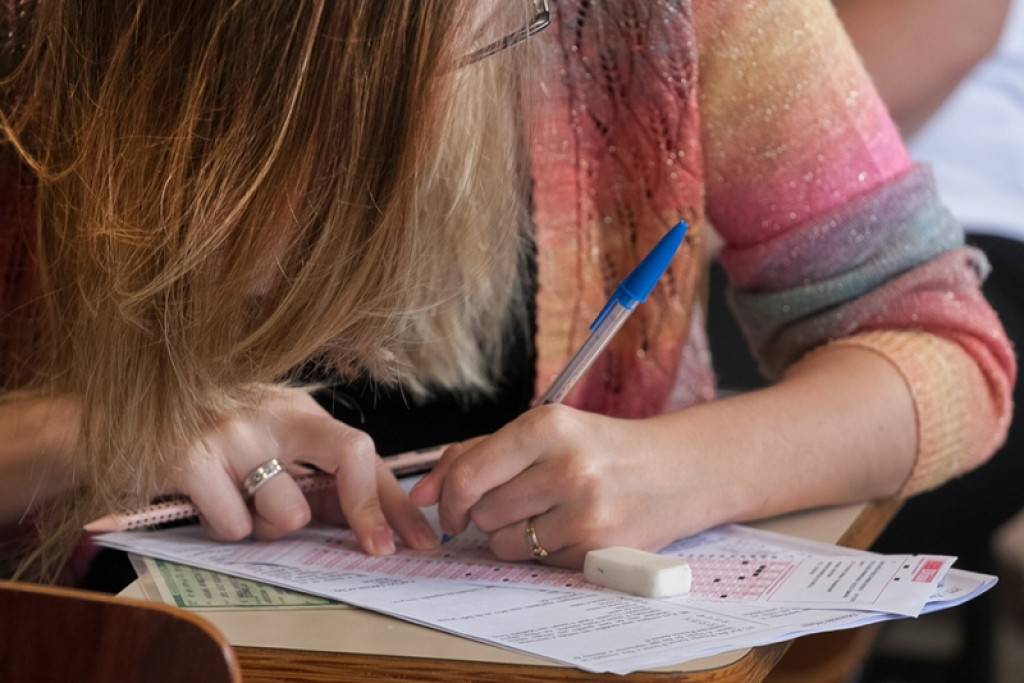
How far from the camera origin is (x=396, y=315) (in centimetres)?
70

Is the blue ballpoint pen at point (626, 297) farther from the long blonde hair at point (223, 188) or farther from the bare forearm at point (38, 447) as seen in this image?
the bare forearm at point (38, 447)

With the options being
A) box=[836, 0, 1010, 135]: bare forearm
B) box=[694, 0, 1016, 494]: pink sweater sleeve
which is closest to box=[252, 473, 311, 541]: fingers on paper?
box=[694, 0, 1016, 494]: pink sweater sleeve

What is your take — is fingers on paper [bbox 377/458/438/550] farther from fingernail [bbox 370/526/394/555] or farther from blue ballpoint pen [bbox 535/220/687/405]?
blue ballpoint pen [bbox 535/220/687/405]

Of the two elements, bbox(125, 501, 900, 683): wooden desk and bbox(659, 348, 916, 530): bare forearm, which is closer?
bbox(125, 501, 900, 683): wooden desk

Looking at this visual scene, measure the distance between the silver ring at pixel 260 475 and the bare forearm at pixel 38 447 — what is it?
119mm

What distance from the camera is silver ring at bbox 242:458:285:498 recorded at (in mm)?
716

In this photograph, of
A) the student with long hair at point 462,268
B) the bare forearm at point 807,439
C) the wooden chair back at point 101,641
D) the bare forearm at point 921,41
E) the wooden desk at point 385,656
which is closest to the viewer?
the wooden chair back at point 101,641

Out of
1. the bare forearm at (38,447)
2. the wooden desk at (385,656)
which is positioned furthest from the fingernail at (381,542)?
the bare forearm at (38,447)

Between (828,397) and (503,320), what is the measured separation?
0.98 ft

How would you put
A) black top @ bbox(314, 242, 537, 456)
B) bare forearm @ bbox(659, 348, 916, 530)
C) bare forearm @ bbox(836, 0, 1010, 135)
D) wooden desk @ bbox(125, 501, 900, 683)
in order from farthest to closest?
1. bare forearm @ bbox(836, 0, 1010, 135)
2. black top @ bbox(314, 242, 537, 456)
3. bare forearm @ bbox(659, 348, 916, 530)
4. wooden desk @ bbox(125, 501, 900, 683)

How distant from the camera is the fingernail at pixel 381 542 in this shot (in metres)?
0.70


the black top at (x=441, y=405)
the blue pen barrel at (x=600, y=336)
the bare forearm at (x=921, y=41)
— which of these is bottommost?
the black top at (x=441, y=405)

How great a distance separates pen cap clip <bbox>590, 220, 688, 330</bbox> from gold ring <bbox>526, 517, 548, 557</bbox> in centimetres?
14

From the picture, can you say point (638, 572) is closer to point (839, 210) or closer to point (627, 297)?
point (627, 297)
